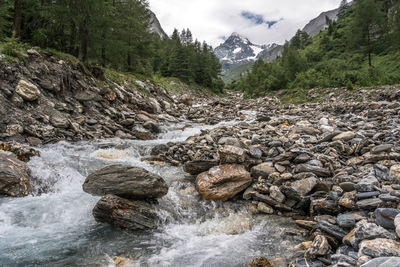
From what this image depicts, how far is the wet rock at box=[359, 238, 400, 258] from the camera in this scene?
295 centimetres

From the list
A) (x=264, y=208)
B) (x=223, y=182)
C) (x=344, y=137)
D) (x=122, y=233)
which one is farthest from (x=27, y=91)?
(x=344, y=137)

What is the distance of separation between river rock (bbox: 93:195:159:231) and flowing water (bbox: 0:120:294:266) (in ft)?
0.62

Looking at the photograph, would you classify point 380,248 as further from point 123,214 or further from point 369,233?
point 123,214

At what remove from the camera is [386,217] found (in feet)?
12.2

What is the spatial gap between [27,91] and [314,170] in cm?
1249

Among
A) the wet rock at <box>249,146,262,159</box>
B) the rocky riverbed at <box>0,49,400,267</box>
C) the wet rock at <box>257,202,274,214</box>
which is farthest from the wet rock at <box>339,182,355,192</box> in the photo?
the wet rock at <box>249,146,262,159</box>

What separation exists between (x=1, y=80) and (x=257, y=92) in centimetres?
4353

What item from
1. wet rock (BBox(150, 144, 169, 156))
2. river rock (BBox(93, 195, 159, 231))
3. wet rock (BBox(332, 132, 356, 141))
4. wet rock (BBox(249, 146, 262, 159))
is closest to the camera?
river rock (BBox(93, 195, 159, 231))

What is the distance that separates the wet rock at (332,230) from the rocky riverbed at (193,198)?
0.02m

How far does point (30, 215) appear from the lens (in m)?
5.45

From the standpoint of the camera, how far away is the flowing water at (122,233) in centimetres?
430

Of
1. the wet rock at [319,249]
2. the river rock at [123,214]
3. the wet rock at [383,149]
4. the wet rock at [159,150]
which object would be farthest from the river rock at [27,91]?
the wet rock at [383,149]

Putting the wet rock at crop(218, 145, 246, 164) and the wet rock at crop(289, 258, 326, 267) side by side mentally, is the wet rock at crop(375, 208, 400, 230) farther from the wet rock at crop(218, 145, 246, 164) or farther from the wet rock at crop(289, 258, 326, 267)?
the wet rock at crop(218, 145, 246, 164)

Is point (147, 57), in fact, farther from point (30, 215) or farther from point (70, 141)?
point (30, 215)
